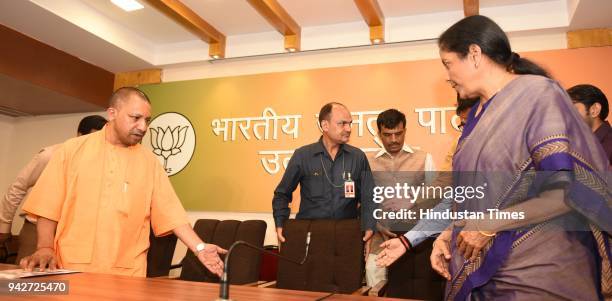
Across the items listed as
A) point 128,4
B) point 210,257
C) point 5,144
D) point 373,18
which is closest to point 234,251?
point 210,257

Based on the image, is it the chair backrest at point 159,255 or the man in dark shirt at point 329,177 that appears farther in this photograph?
the man in dark shirt at point 329,177

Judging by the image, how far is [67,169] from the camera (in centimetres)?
207

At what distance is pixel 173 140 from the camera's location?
16.6ft

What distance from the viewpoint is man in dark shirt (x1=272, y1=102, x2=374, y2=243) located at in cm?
301

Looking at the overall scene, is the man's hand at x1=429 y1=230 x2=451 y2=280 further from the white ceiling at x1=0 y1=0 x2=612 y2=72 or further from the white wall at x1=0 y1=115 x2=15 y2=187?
the white wall at x1=0 y1=115 x2=15 y2=187

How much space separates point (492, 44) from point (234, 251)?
1820 millimetres

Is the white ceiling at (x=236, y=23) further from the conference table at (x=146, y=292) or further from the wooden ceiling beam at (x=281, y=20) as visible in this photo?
the conference table at (x=146, y=292)

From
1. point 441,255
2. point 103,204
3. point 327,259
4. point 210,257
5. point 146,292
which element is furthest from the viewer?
point 327,259

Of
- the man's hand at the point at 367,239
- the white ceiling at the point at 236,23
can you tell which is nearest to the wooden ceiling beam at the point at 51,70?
the white ceiling at the point at 236,23

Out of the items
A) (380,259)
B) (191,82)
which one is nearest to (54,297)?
(380,259)

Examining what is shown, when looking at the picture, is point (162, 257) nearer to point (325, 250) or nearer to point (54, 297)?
point (325, 250)

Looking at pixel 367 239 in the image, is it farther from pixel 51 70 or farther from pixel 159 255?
pixel 51 70

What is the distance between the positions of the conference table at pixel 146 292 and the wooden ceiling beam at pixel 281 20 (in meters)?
2.98

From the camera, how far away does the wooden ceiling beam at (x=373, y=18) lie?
391cm
